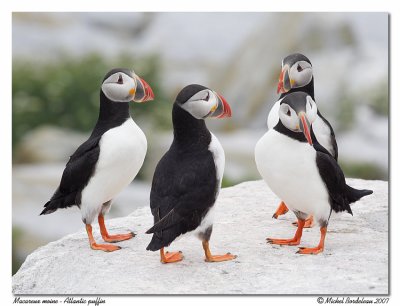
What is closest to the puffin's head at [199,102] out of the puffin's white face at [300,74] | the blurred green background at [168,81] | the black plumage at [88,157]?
the black plumage at [88,157]

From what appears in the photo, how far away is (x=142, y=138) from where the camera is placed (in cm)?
462

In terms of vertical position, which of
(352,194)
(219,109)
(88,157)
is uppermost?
(219,109)

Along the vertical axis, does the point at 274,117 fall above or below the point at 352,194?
above

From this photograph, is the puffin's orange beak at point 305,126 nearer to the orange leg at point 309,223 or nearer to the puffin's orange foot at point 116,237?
the orange leg at point 309,223

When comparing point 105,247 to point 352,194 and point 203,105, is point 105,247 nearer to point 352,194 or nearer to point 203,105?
point 203,105

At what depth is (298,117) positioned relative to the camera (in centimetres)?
434

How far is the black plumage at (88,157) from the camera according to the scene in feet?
15.1

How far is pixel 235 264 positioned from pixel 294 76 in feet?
3.93

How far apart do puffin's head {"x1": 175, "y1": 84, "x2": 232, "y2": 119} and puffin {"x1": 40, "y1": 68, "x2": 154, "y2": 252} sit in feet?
1.23

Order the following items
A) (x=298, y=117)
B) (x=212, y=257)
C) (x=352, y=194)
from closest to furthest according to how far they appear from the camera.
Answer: (x=298, y=117)
(x=212, y=257)
(x=352, y=194)

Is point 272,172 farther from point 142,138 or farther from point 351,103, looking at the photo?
point 351,103

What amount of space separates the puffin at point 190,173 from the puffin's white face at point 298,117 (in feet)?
1.03

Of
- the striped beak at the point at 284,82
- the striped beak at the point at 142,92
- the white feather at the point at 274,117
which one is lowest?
the white feather at the point at 274,117

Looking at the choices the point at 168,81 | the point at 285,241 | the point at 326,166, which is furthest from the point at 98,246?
the point at 168,81
